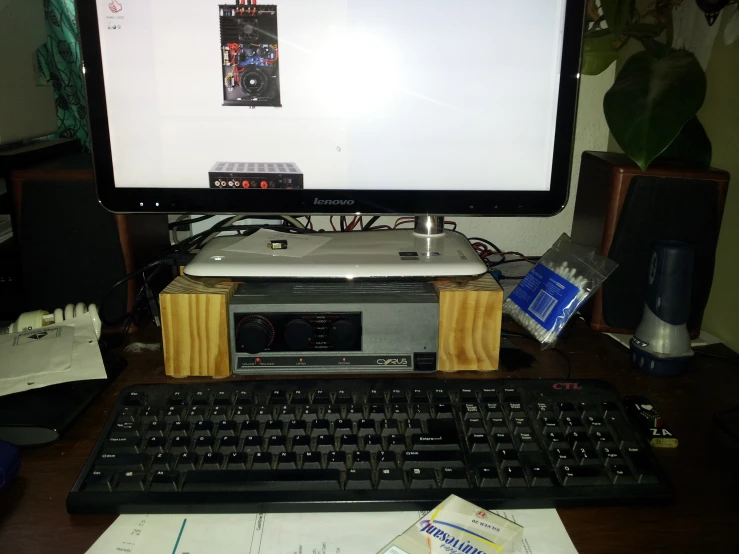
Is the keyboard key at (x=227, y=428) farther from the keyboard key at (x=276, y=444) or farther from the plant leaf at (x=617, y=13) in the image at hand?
the plant leaf at (x=617, y=13)

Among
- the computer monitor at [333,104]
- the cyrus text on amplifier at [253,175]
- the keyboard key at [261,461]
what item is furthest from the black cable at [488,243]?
the keyboard key at [261,461]

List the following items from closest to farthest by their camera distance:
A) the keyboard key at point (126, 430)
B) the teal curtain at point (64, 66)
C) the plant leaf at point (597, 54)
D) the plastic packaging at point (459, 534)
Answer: the plastic packaging at point (459, 534) < the keyboard key at point (126, 430) < the plant leaf at point (597, 54) < the teal curtain at point (64, 66)

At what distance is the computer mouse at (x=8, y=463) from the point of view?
483 mm

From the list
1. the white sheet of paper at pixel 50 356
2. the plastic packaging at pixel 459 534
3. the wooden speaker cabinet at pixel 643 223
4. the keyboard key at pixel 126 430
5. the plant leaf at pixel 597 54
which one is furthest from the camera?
the plant leaf at pixel 597 54

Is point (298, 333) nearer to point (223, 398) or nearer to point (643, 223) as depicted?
point (223, 398)

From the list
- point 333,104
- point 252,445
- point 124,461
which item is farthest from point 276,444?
point 333,104

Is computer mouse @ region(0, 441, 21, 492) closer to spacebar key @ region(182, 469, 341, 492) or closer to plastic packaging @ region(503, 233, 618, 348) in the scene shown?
spacebar key @ region(182, 469, 341, 492)

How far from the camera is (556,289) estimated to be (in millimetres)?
758

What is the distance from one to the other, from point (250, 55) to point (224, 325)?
31cm

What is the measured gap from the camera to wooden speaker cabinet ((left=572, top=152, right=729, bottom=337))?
2.42 ft

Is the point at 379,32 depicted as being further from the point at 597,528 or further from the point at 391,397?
the point at 597,528

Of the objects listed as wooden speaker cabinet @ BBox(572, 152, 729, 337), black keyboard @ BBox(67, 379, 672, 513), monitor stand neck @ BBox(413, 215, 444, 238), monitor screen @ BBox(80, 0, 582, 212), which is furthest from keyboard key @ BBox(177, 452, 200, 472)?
wooden speaker cabinet @ BBox(572, 152, 729, 337)

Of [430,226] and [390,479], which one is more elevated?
[430,226]

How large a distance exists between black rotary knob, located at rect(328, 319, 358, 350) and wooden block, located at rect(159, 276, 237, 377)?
0.12 metres
